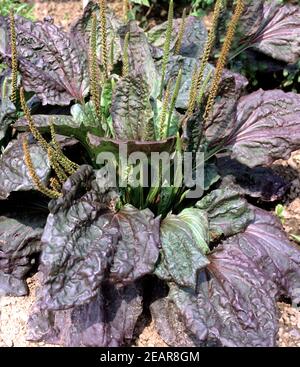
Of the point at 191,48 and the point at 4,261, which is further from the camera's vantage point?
the point at 191,48

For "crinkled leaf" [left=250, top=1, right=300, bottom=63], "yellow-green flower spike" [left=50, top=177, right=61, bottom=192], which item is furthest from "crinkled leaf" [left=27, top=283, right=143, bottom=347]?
"crinkled leaf" [left=250, top=1, right=300, bottom=63]

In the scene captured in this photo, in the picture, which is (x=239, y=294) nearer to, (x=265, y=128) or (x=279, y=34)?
(x=265, y=128)

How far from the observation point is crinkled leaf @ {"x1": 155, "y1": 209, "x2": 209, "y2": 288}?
2.37 metres

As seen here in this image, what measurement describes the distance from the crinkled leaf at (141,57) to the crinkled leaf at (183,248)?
69 centimetres

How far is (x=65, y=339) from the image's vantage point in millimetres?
2549

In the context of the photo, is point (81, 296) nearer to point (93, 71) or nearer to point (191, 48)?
point (93, 71)

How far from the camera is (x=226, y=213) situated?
9.06ft

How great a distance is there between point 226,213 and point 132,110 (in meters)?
0.71

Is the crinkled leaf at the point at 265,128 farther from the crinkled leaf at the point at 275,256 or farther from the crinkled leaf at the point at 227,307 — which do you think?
the crinkled leaf at the point at 227,307

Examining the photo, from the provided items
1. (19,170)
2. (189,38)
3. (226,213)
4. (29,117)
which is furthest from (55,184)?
(189,38)

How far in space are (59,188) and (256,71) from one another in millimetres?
1826

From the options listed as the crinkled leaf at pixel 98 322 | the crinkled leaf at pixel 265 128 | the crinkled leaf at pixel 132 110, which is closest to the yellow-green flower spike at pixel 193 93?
the crinkled leaf at pixel 132 110

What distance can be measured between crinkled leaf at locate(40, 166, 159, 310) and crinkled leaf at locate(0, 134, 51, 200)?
0.68 feet

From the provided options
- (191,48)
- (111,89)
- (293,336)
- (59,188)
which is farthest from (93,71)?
(293,336)
